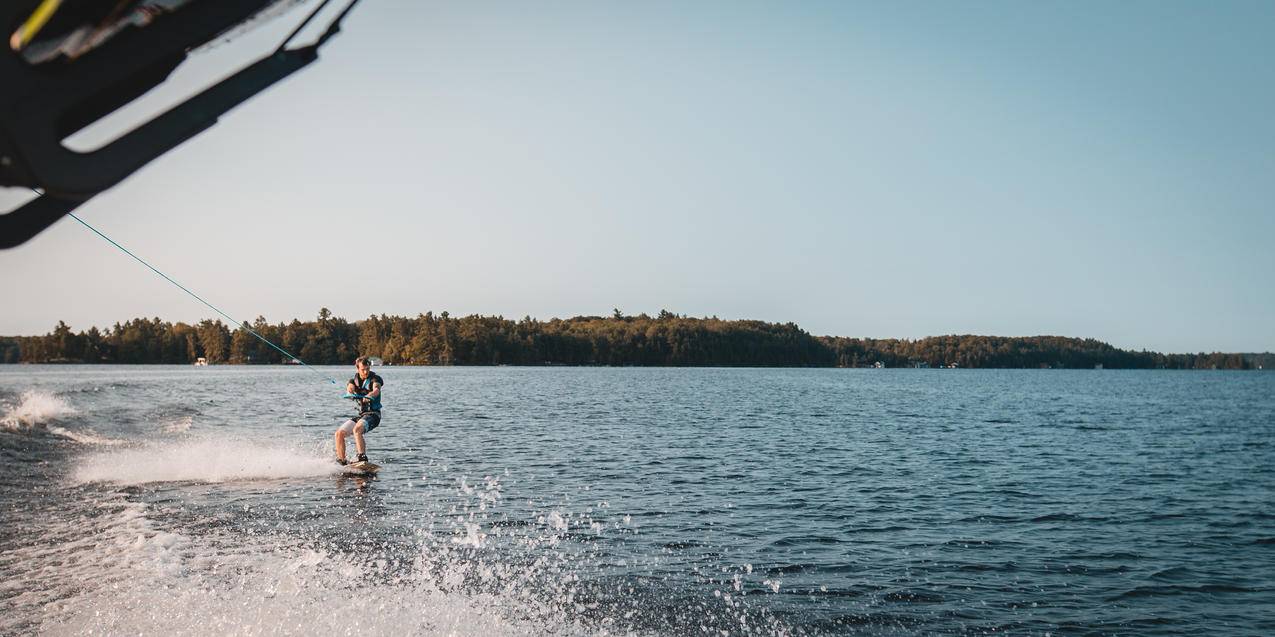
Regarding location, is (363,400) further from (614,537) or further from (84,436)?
(84,436)

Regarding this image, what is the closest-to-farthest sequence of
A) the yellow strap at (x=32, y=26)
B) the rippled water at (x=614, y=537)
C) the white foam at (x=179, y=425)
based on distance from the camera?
the yellow strap at (x=32, y=26) < the rippled water at (x=614, y=537) < the white foam at (x=179, y=425)

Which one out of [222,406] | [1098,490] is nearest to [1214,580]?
[1098,490]

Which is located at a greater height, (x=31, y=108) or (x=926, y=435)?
(x=31, y=108)

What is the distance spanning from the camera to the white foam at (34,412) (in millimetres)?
25842

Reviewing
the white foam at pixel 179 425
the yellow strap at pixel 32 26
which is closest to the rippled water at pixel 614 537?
the white foam at pixel 179 425

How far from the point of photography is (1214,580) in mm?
11562

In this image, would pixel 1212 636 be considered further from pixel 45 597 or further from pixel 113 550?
pixel 113 550

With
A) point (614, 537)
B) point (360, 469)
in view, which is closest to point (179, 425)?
point (360, 469)

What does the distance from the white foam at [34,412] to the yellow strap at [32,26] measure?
94.3 feet

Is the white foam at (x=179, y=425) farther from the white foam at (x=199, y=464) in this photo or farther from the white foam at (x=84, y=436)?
the white foam at (x=199, y=464)

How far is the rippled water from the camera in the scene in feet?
27.8

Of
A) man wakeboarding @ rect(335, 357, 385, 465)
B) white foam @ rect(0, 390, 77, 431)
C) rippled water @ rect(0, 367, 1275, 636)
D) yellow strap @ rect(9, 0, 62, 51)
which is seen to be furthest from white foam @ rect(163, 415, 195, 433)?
yellow strap @ rect(9, 0, 62, 51)

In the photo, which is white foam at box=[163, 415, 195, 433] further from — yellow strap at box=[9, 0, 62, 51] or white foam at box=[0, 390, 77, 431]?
yellow strap at box=[9, 0, 62, 51]

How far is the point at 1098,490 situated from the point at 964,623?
1336cm
